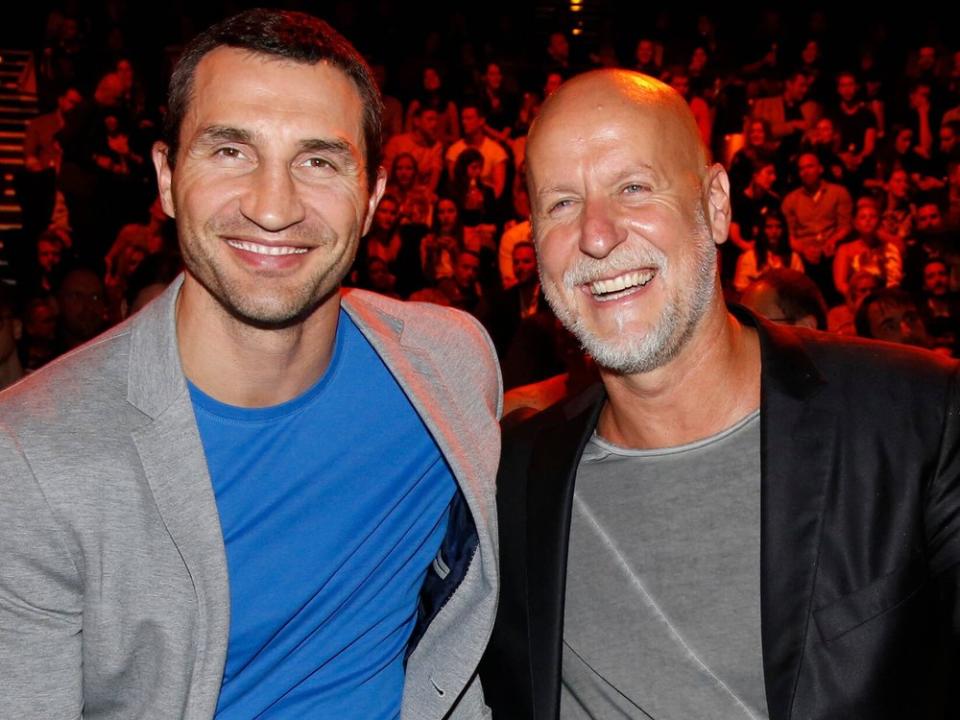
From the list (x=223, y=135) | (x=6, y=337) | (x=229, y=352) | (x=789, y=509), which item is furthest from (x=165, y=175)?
(x=6, y=337)

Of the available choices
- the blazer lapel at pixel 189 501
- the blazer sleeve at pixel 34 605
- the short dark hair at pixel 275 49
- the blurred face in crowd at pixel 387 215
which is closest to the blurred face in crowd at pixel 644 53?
the blurred face in crowd at pixel 387 215

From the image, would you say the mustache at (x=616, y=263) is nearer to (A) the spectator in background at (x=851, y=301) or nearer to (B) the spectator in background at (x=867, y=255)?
(A) the spectator in background at (x=851, y=301)

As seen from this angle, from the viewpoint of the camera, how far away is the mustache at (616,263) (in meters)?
2.48

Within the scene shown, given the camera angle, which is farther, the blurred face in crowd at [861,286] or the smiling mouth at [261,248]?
the blurred face in crowd at [861,286]

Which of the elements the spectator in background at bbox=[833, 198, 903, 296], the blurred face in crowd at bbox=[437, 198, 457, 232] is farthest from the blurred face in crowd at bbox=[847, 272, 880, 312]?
the blurred face in crowd at bbox=[437, 198, 457, 232]

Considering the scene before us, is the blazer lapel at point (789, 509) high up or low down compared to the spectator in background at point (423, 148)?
up

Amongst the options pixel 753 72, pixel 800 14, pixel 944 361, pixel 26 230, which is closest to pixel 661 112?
pixel 944 361

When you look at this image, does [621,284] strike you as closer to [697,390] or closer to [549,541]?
[697,390]

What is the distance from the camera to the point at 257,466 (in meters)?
2.37

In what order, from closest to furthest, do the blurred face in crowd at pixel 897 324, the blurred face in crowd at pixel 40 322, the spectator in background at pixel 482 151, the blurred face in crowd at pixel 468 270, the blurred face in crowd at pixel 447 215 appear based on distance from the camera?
1. the blurred face in crowd at pixel 897 324
2. the blurred face in crowd at pixel 40 322
3. the blurred face in crowd at pixel 468 270
4. the blurred face in crowd at pixel 447 215
5. the spectator in background at pixel 482 151

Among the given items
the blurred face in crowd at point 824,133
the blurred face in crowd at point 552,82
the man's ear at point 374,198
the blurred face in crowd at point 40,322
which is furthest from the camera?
the blurred face in crowd at point 552,82

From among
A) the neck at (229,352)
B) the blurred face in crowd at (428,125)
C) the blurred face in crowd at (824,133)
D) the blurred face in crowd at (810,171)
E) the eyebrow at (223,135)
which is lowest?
the blurred face in crowd at (810,171)

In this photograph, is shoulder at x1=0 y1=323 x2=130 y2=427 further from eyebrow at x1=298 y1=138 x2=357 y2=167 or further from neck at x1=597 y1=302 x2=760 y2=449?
neck at x1=597 y1=302 x2=760 y2=449

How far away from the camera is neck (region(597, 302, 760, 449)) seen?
2518 mm
